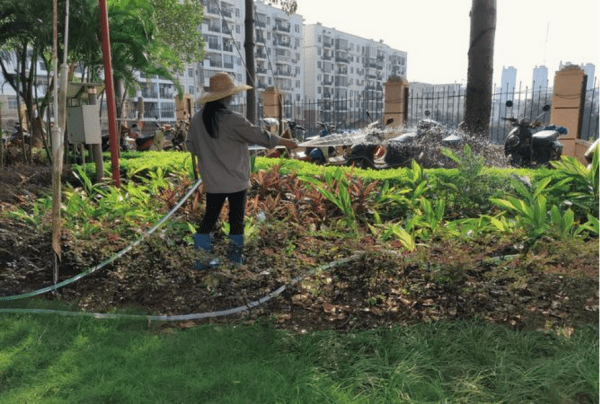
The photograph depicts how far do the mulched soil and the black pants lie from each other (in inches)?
8.3

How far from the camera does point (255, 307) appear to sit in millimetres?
3625

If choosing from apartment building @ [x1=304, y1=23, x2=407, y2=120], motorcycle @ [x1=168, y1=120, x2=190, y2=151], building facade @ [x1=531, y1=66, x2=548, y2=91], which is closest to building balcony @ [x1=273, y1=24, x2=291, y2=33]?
apartment building @ [x1=304, y1=23, x2=407, y2=120]

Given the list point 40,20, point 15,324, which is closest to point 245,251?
point 15,324

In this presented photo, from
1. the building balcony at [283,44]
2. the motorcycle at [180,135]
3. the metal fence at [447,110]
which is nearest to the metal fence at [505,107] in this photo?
the metal fence at [447,110]

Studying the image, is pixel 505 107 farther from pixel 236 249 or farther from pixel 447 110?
pixel 236 249

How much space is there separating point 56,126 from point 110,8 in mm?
7097

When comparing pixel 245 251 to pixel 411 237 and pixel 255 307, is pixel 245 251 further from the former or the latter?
pixel 411 237

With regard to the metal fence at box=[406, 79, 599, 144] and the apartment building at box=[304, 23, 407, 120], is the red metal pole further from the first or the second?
the apartment building at box=[304, 23, 407, 120]

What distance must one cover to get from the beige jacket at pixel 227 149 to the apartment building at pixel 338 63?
82260mm

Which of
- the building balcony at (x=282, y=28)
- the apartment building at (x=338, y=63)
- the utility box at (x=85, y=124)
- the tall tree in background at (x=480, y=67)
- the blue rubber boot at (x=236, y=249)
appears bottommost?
the blue rubber boot at (x=236, y=249)

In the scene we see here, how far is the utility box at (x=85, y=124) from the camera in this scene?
6246 mm

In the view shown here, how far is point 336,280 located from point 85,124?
162 inches

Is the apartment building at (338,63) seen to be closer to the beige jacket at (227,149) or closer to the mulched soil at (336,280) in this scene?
the beige jacket at (227,149)

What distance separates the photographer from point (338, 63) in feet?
321
